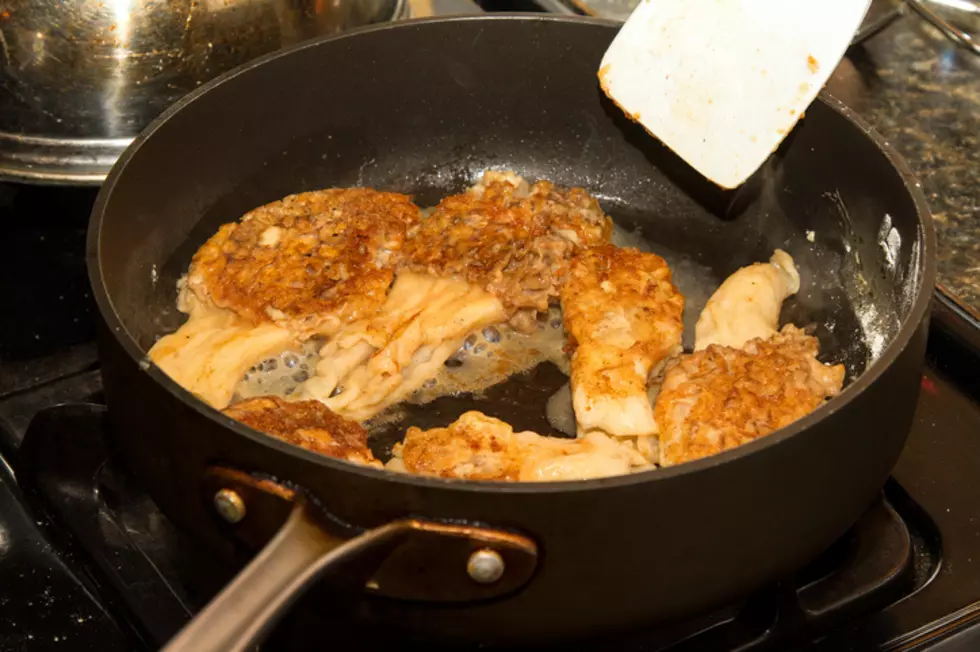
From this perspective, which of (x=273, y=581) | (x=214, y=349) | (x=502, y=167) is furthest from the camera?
(x=502, y=167)

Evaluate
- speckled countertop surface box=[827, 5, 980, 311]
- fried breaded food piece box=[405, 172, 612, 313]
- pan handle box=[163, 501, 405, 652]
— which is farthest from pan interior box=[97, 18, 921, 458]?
pan handle box=[163, 501, 405, 652]

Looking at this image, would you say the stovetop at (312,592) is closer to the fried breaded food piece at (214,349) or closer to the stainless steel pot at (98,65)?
the fried breaded food piece at (214,349)

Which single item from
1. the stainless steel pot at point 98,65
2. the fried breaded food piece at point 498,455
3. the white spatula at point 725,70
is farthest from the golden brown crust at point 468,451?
the stainless steel pot at point 98,65

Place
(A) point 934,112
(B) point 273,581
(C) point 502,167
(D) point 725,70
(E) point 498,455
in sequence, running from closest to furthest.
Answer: (B) point 273,581
(E) point 498,455
(D) point 725,70
(C) point 502,167
(A) point 934,112

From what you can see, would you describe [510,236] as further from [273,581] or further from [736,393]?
[273,581]

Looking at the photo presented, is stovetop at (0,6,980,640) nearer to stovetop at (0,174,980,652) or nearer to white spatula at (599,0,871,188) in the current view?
stovetop at (0,174,980,652)

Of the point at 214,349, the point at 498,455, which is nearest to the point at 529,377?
the point at 498,455

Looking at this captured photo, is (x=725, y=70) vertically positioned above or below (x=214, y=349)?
above
